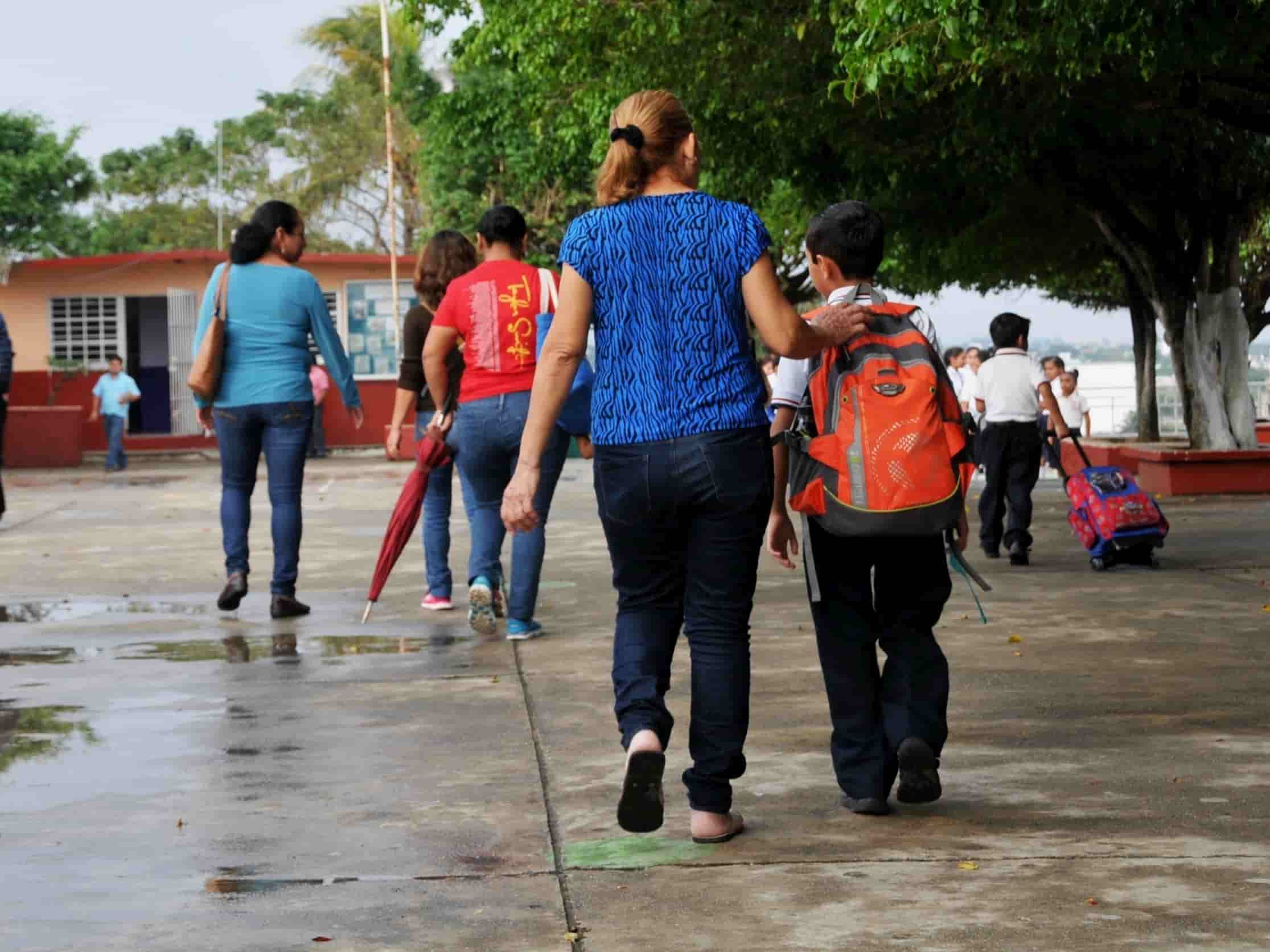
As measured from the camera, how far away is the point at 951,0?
902 cm

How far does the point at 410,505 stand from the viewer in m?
8.99

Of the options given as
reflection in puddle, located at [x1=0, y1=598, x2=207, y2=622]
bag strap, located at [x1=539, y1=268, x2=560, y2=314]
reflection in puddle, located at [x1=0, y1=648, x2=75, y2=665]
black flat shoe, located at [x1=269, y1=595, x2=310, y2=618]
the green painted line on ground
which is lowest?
the green painted line on ground

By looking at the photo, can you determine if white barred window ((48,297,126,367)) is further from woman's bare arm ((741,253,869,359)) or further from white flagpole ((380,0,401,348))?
woman's bare arm ((741,253,869,359))

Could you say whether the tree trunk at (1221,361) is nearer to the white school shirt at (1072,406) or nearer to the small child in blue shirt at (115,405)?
the white school shirt at (1072,406)

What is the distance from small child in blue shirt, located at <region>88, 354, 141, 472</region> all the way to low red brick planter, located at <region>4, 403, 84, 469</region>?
1.79 ft

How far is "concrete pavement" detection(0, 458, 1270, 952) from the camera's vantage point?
401 centimetres

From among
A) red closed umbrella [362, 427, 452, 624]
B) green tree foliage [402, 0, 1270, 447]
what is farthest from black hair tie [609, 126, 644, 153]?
green tree foliage [402, 0, 1270, 447]

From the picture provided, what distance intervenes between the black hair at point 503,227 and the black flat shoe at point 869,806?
403cm

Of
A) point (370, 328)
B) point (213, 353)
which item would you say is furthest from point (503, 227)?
point (370, 328)

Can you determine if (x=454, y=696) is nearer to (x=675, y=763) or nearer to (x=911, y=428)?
(x=675, y=763)

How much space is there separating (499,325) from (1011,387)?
4332 mm

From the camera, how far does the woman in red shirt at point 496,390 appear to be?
323 inches

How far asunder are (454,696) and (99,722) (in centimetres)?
120

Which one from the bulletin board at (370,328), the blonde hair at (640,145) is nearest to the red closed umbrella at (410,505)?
the blonde hair at (640,145)
